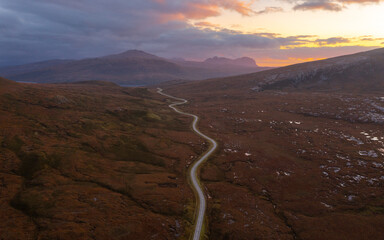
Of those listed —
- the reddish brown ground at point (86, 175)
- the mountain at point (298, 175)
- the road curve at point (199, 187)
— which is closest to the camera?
the reddish brown ground at point (86, 175)

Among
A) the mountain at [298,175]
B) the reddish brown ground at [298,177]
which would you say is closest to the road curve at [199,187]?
the reddish brown ground at [298,177]

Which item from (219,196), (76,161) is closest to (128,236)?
(219,196)

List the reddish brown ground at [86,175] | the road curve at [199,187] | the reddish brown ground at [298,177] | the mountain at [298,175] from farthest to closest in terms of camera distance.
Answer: the mountain at [298,175] → the reddish brown ground at [298,177] → the road curve at [199,187] → the reddish brown ground at [86,175]

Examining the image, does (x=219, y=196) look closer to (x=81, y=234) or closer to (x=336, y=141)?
(x=81, y=234)

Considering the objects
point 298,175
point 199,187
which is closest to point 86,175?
point 199,187

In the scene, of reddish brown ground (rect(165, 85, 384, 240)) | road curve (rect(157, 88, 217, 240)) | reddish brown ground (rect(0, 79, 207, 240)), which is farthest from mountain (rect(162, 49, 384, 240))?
reddish brown ground (rect(0, 79, 207, 240))

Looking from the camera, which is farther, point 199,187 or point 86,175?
point 199,187

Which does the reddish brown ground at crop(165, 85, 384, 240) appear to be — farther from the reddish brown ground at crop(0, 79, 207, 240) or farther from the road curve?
the reddish brown ground at crop(0, 79, 207, 240)

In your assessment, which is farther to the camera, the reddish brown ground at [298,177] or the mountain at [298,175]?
the mountain at [298,175]

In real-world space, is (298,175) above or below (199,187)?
above

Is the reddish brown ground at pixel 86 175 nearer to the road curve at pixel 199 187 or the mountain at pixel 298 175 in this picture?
the road curve at pixel 199 187

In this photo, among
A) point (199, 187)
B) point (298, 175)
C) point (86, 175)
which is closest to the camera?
point (86, 175)

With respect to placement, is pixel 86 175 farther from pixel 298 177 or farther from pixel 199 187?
pixel 298 177
